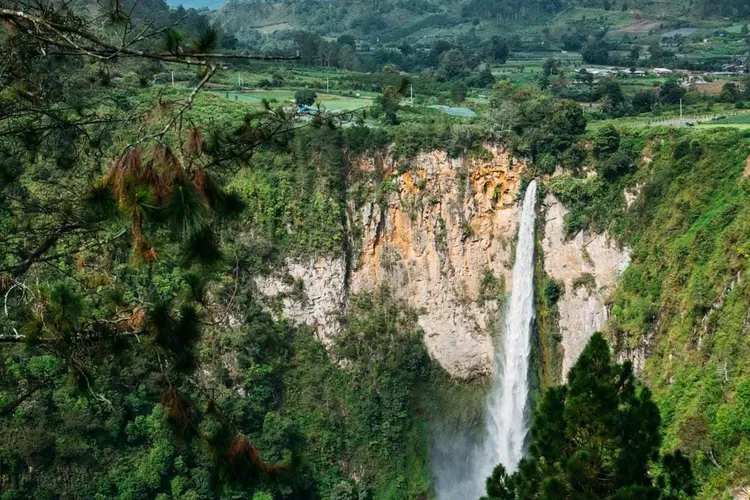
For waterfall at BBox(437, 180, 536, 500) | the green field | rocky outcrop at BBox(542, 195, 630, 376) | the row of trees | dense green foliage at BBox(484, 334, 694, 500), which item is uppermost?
the row of trees

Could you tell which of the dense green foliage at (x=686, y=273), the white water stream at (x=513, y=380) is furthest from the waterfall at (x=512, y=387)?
the dense green foliage at (x=686, y=273)

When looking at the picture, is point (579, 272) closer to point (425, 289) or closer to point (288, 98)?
point (425, 289)

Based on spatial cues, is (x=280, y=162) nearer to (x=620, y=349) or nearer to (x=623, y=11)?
(x=620, y=349)

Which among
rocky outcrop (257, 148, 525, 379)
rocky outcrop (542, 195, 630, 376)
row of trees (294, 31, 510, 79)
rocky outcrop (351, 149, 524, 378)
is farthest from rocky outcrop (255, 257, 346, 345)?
row of trees (294, 31, 510, 79)

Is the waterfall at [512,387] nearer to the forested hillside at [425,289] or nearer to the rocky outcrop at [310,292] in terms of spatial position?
the forested hillside at [425,289]

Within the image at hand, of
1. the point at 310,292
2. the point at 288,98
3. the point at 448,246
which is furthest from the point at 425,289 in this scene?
the point at 288,98

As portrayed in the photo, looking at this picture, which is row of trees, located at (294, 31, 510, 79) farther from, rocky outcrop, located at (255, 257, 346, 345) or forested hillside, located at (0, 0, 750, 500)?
rocky outcrop, located at (255, 257, 346, 345)

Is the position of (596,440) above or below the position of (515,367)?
above
